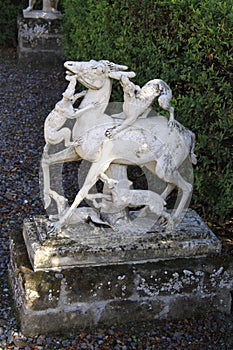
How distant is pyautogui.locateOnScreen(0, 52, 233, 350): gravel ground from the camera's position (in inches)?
147

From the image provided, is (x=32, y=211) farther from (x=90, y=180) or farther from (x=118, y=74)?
(x=118, y=74)

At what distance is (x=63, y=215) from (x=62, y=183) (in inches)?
82.5

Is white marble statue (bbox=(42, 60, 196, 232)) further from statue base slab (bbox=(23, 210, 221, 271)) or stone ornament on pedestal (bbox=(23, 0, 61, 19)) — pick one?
stone ornament on pedestal (bbox=(23, 0, 61, 19))

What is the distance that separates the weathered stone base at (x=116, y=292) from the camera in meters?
3.70

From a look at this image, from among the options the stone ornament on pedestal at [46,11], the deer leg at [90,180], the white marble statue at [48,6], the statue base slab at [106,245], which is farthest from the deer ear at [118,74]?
the white marble statue at [48,6]

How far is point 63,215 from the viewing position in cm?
388

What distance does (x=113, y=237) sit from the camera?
12.6 ft

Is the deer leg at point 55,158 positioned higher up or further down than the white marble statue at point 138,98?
further down

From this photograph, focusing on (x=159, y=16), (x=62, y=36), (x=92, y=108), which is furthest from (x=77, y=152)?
(x=62, y=36)

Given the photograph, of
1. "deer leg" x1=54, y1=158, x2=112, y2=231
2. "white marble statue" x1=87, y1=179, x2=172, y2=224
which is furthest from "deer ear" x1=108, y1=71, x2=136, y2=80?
"white marble statue" x1=87, y1=179, x2=172, y2=224

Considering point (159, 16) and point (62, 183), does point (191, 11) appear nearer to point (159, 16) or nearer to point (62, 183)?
point (159, 16)

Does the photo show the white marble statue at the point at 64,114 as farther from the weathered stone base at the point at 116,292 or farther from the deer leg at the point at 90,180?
the weathered stone base at the point at 116,292

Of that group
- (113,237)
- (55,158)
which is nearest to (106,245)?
(113,237)

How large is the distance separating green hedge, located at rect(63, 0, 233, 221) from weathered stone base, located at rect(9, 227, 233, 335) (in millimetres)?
828
